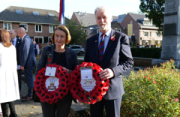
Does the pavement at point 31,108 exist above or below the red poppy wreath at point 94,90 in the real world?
below

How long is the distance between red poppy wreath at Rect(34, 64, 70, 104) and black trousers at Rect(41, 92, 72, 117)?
19cm

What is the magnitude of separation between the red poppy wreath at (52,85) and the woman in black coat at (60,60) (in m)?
0.20

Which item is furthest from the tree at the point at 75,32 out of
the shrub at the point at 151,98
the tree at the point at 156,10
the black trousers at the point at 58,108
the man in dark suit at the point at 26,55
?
the black trousers at the point at 58,108

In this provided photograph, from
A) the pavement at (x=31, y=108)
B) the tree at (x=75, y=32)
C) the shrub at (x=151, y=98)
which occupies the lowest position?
the pavement at (x=31, y=108)

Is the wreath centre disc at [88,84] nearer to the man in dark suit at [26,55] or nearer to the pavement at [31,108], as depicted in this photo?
the pavement at [31,108]

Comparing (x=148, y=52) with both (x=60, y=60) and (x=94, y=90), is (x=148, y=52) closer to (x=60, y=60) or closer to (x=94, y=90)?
(x=60, y=60)

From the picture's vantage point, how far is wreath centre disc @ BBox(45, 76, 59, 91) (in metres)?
2.53

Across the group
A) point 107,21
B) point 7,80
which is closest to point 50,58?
point 107,21

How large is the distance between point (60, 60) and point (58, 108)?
2.52 feet

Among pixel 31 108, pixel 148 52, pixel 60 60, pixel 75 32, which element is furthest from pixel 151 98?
pixel 75 32

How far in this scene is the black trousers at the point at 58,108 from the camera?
270 centimetres

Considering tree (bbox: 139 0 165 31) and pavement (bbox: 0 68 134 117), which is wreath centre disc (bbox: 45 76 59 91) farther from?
tree (bbox: 139 0 165 31)

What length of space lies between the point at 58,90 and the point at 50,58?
0.56m

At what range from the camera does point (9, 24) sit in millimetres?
39156
